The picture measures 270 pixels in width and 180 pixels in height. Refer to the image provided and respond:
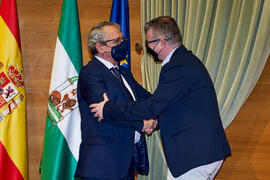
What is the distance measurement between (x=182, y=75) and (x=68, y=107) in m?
1.35

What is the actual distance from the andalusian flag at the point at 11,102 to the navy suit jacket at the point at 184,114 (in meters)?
1.24

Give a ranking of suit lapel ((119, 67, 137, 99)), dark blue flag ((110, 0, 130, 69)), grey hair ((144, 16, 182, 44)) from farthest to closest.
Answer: dark blue flag ((110, 0, 130, 69))
suit lapel ((119, 67, 137, 99))
grey hair ((144, 16, 182, 44))

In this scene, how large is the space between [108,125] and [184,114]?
1.82 feet

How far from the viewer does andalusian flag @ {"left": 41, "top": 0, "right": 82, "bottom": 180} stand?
3.14m

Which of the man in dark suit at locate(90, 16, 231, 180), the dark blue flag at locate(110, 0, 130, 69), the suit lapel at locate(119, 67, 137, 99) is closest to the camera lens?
the man in dark suit at locate(90, 16, 231, 180)

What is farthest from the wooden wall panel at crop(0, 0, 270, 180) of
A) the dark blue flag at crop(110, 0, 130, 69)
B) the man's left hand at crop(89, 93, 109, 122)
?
the man's left hand at crop(89, 93, 109, 122)

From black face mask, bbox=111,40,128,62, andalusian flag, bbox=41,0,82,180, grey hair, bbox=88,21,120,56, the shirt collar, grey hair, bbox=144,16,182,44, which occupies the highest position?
grey hair, bbox=144,16,182,44

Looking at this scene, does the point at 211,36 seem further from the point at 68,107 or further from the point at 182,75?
the point at 68,107

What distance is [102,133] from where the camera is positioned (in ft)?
7.93

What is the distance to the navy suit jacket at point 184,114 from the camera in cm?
215

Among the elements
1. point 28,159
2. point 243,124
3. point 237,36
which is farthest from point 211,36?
point 28,159

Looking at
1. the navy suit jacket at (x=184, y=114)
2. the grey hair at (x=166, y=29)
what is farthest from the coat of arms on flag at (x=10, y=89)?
the grey hair at (x=166, y=29)

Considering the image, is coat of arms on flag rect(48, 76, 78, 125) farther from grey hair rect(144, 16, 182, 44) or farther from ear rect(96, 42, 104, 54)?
grey hair rect(144, 16, 182, 44)

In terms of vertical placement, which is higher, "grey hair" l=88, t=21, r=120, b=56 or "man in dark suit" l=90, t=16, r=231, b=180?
"grey hair" l=88, t=21, r=120, b=56
